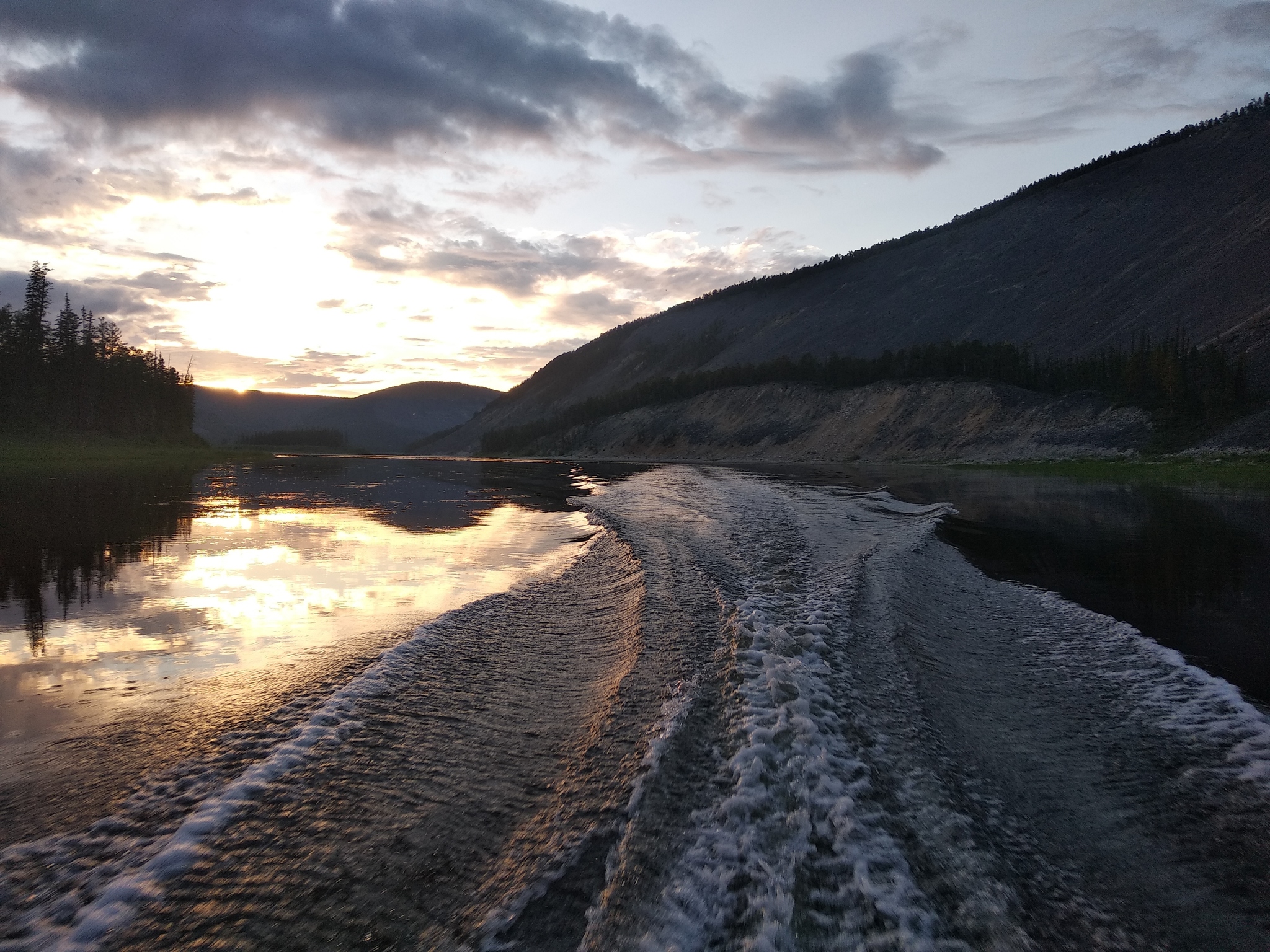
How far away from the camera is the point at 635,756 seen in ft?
20.3

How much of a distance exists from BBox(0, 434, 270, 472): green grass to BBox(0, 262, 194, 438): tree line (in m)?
2.83

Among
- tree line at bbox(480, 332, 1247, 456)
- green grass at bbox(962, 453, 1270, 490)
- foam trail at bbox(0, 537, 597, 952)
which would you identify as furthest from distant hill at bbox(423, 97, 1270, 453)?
foam trail at bbox(0, 537, 597, 952)

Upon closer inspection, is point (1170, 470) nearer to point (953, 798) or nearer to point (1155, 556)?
point (1155, 556)

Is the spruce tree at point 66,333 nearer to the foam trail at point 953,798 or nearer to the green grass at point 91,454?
the green grass at point 91,454

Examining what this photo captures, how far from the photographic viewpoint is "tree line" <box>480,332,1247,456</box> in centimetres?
6069

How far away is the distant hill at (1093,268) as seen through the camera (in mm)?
100938

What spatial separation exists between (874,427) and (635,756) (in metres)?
97.4

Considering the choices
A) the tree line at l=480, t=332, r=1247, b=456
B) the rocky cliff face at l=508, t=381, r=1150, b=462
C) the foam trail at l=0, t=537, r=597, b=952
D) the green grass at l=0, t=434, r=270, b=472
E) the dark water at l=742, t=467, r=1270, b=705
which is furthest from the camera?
the rocky cliff face at l=508, t=381, r=1150, b=462

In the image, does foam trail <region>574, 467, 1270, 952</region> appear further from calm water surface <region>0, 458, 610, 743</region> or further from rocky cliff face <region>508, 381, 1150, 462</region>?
rocky cliff face <region>508, 381, 1150, 462</region>

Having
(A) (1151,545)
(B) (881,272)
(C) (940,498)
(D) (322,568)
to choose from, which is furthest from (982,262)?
(D) (322,568)

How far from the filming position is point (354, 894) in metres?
4.37

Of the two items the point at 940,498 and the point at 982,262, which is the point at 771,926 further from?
the point at 982,262

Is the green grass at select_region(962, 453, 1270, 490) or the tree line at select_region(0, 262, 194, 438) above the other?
the tree line at select_region(0, 262, 194, 438)

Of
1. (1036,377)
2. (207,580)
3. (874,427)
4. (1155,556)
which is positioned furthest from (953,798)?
(1036,377)
